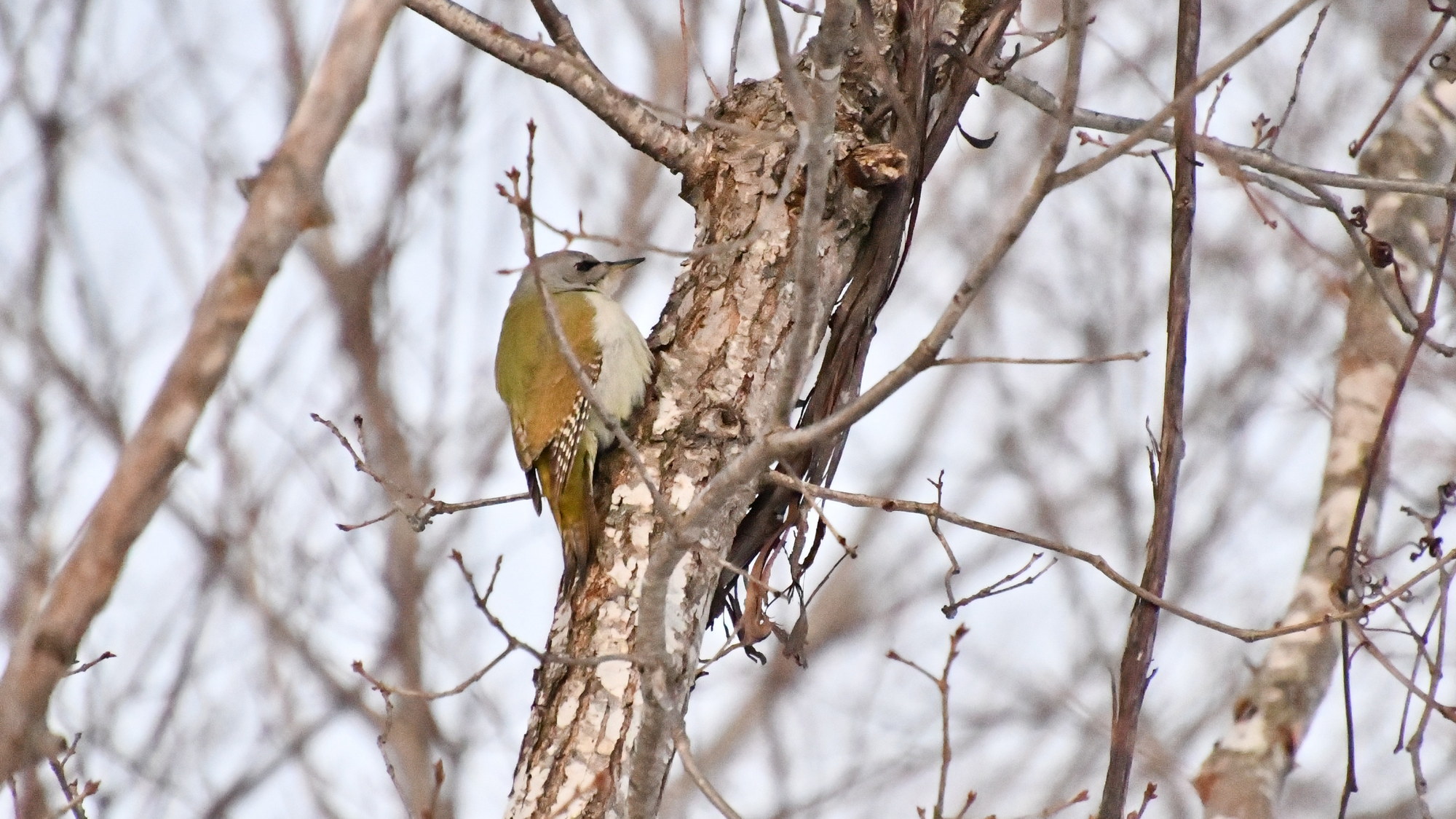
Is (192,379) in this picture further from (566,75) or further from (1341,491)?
(1341,491)

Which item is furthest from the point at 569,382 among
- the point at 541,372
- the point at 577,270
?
the point at 577,270

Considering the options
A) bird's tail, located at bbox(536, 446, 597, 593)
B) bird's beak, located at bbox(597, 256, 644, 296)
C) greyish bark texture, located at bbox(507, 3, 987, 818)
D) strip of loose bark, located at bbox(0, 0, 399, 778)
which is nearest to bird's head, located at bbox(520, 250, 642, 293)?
bird's beak, located at bbox(597, 256, 644, 296)

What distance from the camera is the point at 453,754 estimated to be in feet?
27.5

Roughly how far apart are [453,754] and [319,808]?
32.2 inches

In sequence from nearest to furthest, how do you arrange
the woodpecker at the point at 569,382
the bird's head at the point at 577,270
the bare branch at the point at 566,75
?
the bare branch at the point at 566,75
the woodpecker at the point at 569,382
the bird's head at the point at 577,270

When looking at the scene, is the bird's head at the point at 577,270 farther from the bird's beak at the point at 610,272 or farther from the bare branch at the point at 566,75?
the bare branch at the point at 566,75

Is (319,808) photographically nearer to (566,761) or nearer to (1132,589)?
(566,761)

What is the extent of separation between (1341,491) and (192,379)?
4.50 meters

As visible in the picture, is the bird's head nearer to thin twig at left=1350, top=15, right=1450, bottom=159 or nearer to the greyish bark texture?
the greyish bark texture

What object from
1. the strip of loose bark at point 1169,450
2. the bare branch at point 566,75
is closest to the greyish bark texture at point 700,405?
the bare branch at point 566,75

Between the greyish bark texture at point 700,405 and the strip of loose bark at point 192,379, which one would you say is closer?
the strip of loose bark at point 192,379

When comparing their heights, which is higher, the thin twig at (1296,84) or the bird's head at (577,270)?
the bird's head at (577,270)

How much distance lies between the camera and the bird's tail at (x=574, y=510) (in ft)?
12.9

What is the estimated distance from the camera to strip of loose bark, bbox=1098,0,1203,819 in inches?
131
